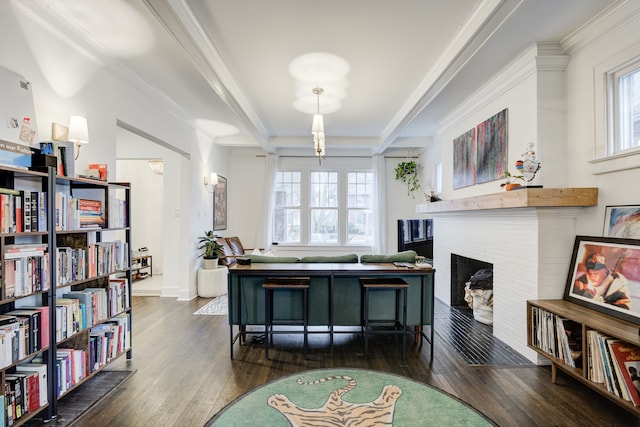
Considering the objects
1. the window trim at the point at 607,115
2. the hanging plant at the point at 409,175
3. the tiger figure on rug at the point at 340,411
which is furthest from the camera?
the hanging plant at the point at 409,175

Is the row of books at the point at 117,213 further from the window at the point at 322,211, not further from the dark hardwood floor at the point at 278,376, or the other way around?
the window at the point at 322,211

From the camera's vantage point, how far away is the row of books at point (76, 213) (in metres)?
2.22

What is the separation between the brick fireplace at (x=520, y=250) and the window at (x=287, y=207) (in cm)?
384

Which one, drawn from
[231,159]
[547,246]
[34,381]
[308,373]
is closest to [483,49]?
[547,246]

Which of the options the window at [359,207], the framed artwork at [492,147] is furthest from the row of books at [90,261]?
the window at [359,207]

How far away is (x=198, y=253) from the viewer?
17.8ft

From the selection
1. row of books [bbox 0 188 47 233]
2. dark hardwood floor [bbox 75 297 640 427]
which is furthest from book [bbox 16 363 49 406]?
row of books [bbox 0 188 47 233]

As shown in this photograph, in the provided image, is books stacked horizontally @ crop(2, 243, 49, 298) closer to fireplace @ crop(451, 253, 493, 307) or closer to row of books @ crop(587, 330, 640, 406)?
row of books @ crop(587, 330, 640, 406)

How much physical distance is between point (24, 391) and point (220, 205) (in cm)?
484

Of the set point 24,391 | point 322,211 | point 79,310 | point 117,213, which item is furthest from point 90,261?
point 322,211

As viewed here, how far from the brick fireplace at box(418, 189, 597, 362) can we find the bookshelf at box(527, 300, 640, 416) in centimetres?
23

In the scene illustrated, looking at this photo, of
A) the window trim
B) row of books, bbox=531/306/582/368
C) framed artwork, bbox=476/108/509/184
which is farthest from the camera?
framed artwork, bbox=476/108/509/184

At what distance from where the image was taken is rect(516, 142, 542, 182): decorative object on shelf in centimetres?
286

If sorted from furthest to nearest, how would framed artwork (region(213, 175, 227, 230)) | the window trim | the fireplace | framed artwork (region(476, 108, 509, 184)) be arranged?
1. framed artwork (region(213, 175, 227, 230))
2. the fireplace
3. framed artwork (region(476, 108, 509, 184))
4. the window trim
